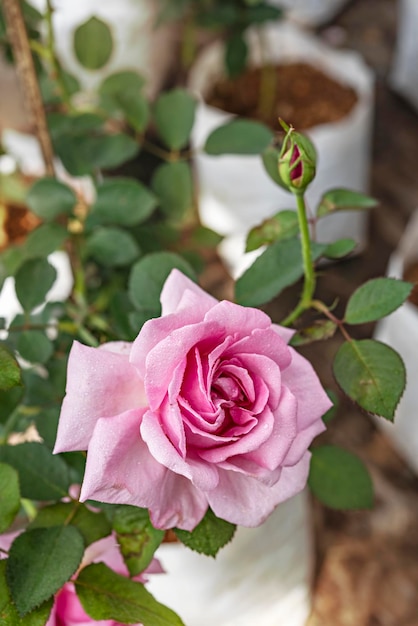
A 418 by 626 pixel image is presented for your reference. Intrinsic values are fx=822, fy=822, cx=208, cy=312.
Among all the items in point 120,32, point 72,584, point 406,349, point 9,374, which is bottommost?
point 406,349

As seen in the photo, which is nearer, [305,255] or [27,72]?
[305,255]

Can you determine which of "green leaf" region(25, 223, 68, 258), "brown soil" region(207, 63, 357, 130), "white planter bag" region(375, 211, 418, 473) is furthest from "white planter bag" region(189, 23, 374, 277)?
"green leaf" region(25, 223, 68, 258)

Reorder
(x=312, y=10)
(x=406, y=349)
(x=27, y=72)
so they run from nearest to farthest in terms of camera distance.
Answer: (x=27, y=72)
(x=406, y=349)
(x=312, y=10)

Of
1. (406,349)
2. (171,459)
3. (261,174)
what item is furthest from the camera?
(261,174)

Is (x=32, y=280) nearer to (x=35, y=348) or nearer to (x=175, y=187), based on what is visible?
Result: (x=35, y=348)

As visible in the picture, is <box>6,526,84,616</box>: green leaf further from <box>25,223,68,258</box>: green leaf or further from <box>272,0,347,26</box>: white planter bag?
<box>272,0,347,26</box>: white planter bag

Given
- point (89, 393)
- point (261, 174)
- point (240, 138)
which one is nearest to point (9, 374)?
point (89, 393)
